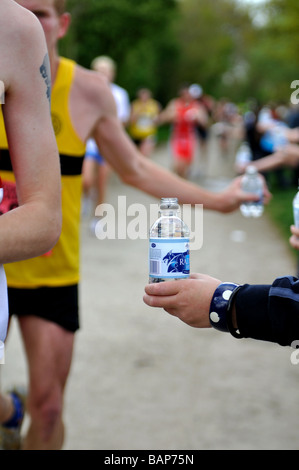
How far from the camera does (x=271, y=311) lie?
1.98 metres

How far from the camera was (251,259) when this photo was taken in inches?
359

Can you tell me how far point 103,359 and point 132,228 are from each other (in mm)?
5312

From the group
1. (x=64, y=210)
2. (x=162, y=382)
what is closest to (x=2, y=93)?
(x=64, y=210)

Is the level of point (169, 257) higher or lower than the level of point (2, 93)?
lower

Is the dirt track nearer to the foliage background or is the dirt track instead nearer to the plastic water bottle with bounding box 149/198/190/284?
the plastic water bottle with bounding box 149/198/190/284

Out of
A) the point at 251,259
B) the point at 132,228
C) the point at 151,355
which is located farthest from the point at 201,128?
the point at 151,355

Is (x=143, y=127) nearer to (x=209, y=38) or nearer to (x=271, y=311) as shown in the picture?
(x=271, y=311)

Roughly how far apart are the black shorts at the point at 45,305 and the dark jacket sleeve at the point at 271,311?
138 cm

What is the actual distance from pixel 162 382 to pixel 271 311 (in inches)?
122

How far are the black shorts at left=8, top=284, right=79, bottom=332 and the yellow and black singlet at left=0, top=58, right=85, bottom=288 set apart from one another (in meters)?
0.03

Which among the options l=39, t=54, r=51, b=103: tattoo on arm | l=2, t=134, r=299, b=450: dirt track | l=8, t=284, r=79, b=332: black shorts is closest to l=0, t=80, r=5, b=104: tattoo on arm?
l=39, t=54, r=51, b=103: tattoo on arm

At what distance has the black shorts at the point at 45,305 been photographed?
3.28 m

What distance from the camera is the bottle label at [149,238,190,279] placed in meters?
2.13

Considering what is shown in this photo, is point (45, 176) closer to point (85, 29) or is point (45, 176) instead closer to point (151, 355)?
point (151, 355)
